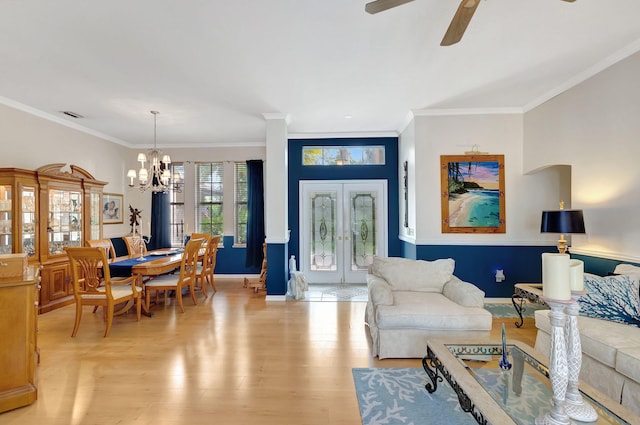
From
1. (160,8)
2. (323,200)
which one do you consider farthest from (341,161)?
(160,8)

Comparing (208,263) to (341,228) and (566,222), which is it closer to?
(341,228)

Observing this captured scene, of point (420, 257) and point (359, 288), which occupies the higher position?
point (420, 257)

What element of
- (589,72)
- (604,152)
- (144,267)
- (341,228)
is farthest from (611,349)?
(144,267)

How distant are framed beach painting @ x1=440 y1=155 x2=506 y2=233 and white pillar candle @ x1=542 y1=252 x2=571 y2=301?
3.37 meters

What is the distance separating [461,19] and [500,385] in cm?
231

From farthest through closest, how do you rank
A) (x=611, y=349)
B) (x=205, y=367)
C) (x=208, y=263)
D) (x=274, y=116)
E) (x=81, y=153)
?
(x=208, y=263) → (x=81, y=153) → (x=274, y=116) → (x=205, y=367) → (x=611, y=349)

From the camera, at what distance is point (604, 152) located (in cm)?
331

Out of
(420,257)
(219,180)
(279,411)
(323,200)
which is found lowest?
(279,411)

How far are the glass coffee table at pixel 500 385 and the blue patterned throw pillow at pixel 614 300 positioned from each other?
98cm

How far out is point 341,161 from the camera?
20.3ft

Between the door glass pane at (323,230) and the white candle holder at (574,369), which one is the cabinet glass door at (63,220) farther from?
the white candle holder at (574,369)

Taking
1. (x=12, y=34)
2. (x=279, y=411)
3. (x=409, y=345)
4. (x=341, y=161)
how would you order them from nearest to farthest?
(x=279, y=411)
(x=12, y=34)
(x=409, y=345)
(x=341, y=161)

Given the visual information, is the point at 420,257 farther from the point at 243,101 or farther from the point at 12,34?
the point at 12,34

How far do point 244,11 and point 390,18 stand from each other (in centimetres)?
116
